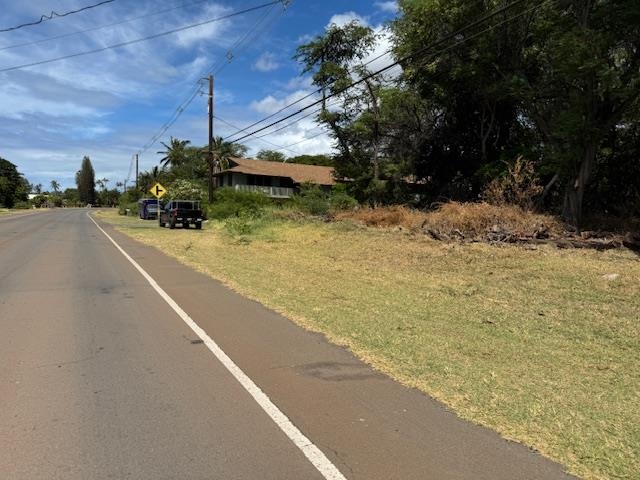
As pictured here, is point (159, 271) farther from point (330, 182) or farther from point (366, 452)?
point (330, 182)

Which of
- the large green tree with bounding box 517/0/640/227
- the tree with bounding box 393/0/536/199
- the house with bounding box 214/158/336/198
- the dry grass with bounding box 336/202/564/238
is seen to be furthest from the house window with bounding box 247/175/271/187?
the dry grass with bounding box 336/202/564/238

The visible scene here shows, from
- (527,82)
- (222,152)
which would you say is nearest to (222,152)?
(222,152)

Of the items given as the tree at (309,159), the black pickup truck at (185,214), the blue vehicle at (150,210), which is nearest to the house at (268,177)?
the blue vehicle at (150,210)

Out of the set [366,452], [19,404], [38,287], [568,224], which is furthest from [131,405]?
[568,224]

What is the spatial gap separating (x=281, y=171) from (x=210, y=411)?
207 ft

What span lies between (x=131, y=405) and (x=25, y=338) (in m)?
3.22

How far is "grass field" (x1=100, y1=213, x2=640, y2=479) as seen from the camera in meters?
4.87

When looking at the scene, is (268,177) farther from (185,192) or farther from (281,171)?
(185,192)

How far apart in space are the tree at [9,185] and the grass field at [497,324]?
103260mm

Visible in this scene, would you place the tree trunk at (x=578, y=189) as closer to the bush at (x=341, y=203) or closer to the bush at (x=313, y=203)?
the bush at (x=341, y=203)

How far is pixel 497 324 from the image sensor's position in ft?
28.9

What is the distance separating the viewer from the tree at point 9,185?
107 metres

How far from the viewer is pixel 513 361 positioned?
676cm

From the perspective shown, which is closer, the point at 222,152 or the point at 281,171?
the point at 281,171
